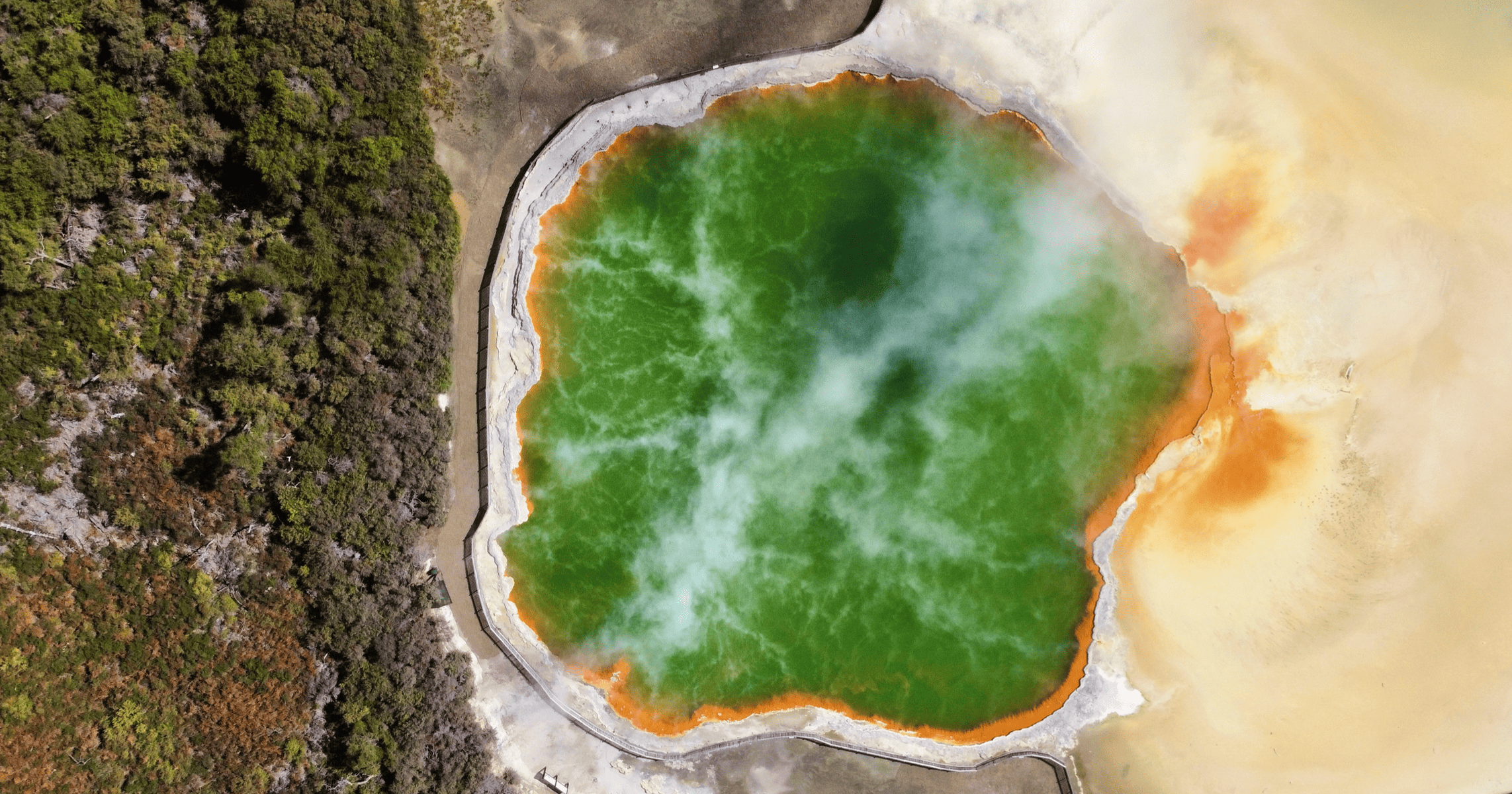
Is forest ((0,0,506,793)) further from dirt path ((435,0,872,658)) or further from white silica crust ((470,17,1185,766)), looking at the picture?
white silica crust ((470,17,1185,766))

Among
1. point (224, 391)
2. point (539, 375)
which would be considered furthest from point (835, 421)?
point (224, 391)

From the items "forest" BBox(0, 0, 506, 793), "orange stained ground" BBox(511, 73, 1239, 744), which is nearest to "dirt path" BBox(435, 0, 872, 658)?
"forest" BBox(0, 0, 506, 793)

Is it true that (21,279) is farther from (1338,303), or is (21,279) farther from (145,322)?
(1338,303)

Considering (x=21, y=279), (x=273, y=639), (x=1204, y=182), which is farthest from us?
(x=1204, y=182)

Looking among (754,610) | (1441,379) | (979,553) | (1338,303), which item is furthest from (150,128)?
(1441,379)

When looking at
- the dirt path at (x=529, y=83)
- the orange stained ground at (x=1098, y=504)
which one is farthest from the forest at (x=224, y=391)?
the orange stained ground at (x=1098, y=504)
